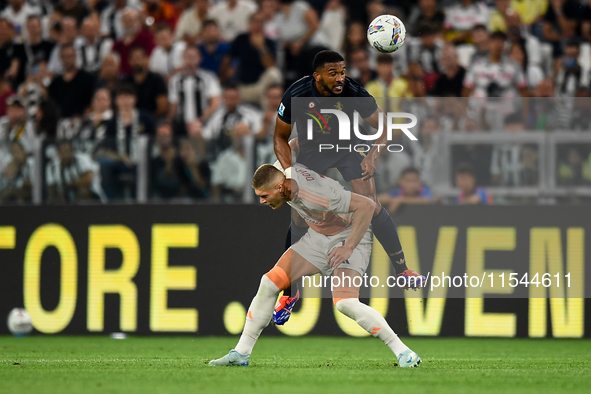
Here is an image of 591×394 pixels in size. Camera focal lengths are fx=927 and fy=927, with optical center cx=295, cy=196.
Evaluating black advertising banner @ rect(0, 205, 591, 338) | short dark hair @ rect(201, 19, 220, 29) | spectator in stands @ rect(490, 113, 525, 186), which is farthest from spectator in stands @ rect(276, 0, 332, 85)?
spectator in stands @ rect(490, 113, 525, 186)

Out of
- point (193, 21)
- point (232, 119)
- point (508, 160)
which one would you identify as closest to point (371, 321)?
point (508, 160)

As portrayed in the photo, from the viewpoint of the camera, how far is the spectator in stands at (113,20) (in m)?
15.5

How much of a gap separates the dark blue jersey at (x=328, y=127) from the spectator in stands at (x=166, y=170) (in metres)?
2.85

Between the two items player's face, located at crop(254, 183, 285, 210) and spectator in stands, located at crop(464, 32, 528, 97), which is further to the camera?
spectator in stands, located at crop(464, 32, 528, 97)

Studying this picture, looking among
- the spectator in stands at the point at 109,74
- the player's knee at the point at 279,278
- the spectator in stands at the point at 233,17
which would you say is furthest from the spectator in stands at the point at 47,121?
the player's knee at the point at 279,278

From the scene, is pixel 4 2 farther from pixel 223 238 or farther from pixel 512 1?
pixel 512 1

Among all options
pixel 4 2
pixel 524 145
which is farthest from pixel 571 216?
pixel 4 2

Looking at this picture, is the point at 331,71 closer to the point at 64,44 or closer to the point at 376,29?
the point at 376,29

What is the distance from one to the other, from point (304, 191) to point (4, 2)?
1091cm

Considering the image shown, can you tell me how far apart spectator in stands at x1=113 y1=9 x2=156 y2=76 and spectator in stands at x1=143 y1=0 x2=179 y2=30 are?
0.82 m

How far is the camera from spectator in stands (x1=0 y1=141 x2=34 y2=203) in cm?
1165

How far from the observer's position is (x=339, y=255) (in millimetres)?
7484

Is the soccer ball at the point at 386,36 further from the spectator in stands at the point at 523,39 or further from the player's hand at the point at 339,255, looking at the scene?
the spectator in stands at the point at 523,39

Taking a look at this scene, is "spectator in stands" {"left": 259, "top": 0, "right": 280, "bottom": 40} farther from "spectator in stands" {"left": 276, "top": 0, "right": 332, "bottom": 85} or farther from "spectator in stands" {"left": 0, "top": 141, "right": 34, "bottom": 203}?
"spectator in stands" {"left": 0, "top": 141, "right": 34, "bottom": 203}
